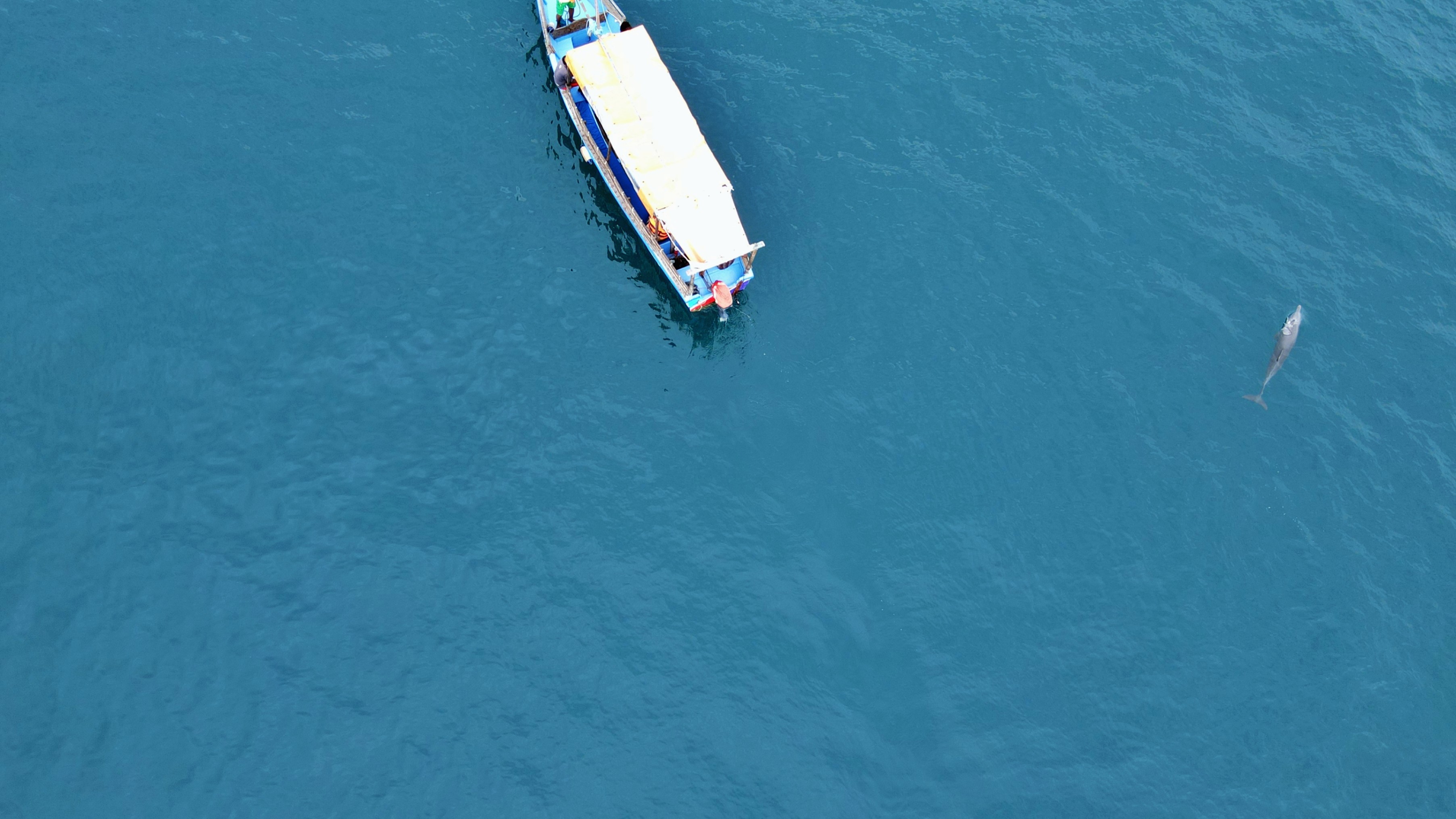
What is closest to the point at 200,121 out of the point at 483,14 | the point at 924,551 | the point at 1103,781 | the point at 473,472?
the point at 483,14

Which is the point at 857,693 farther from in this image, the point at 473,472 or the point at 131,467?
the point at 131,467

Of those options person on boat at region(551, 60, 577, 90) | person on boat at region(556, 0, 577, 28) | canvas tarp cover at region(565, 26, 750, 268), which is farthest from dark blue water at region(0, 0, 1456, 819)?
canvas tarp cover at region(565, 26, 750, 268)

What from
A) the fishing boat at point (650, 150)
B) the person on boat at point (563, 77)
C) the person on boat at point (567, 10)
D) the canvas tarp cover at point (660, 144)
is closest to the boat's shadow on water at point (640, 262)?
the fishing boat at point (650, 150)

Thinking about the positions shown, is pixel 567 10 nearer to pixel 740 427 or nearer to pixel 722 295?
pixel 722 295

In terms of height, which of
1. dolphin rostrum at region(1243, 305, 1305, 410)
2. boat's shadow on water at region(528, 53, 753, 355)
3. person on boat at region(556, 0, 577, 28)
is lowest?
dolphin rostrum at region(1243, 305, 1305, 410)

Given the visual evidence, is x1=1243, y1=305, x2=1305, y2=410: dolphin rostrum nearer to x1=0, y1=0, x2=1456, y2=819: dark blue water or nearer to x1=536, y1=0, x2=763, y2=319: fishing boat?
x1=0, y1=0, x2=1456, y2=819: dark blue water

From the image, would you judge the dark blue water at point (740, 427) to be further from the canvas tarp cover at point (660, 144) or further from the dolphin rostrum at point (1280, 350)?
the canvas tarp cover at point (660, 144)

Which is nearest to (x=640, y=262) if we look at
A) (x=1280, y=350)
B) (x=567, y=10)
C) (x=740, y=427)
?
(x=740, y=427)

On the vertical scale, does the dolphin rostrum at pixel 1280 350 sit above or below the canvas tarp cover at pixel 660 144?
below
